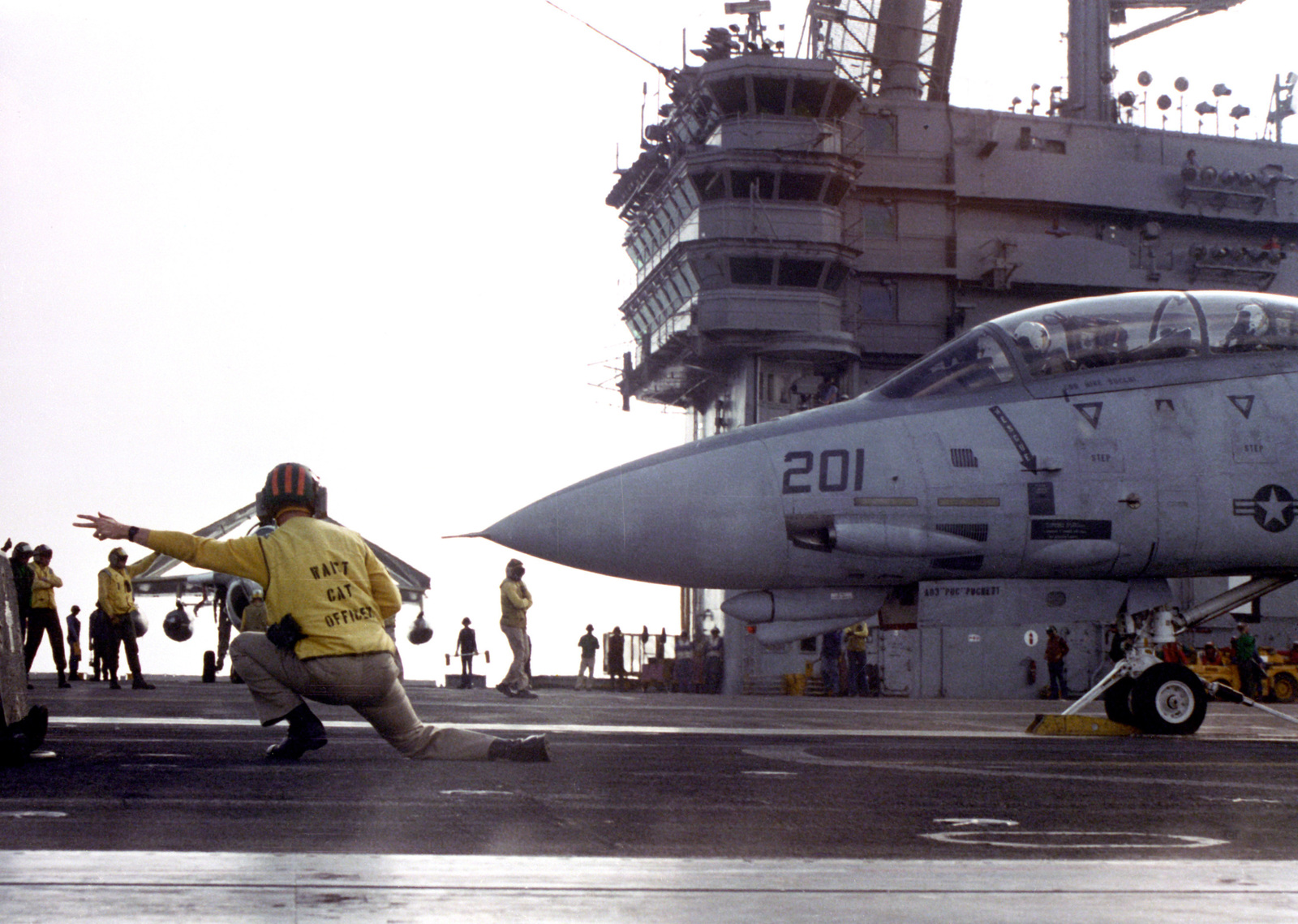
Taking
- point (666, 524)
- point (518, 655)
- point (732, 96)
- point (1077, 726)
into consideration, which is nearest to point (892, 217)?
point (732, 96)

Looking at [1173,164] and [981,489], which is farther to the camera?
[1173,164]

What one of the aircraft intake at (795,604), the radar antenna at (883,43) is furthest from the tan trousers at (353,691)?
the radar antenna at (883,43)

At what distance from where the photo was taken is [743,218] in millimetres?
55781

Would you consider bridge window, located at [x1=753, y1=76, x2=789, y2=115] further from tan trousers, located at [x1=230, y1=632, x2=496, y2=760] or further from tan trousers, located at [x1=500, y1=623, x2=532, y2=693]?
tan trousers, located at [x1=230, y1=632, x2=496, y2=760]

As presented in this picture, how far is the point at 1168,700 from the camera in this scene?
43.4ft

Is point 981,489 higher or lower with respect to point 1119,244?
lower

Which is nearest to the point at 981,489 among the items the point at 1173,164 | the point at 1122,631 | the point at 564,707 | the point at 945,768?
the point at 1122,631

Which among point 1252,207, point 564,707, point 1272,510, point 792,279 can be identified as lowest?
point 564,707

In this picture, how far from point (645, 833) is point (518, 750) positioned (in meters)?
2.97

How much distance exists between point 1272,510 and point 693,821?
800 centimetres

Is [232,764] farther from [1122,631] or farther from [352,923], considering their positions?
[1122,631]

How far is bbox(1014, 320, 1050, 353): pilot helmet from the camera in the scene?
39.8 ft

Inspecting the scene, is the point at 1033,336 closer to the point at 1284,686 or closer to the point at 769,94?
the point at 1284,686

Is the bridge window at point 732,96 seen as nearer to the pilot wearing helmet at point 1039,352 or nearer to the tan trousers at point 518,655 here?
the tan trousers at point 518,655
